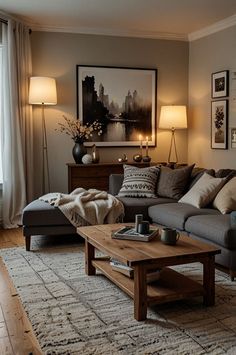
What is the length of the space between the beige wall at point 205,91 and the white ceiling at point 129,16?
0.19 m

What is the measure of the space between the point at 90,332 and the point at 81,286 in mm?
794

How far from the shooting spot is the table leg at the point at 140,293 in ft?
8.67

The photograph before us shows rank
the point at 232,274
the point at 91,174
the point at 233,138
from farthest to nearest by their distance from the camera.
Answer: the point at 91,174
the point at 233,138
the point at 232,274

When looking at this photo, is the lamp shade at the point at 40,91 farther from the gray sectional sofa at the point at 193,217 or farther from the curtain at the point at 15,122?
the gray sectional sofa at the point at 193,217

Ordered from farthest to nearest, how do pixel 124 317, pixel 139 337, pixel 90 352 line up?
pixel 124 317, pixel 139 337, pixel 90 352

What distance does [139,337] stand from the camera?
247 cm

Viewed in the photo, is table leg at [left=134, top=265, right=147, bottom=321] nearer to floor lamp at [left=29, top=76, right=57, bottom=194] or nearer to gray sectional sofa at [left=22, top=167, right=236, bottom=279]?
gray sectional sofa at [left=22, top=167, right=236, bottom=279]

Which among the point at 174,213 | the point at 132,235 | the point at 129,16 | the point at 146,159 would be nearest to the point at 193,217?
the point at 174,213

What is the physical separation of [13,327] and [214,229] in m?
1.75

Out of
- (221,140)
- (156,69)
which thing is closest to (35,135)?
(156,69)

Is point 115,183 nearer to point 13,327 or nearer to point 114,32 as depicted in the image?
point 114,32

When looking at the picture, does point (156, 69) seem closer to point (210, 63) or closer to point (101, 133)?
point (210, 63)

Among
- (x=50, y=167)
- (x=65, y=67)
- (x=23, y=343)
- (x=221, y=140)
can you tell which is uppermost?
(x=65, y=67)

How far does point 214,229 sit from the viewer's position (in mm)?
3510
